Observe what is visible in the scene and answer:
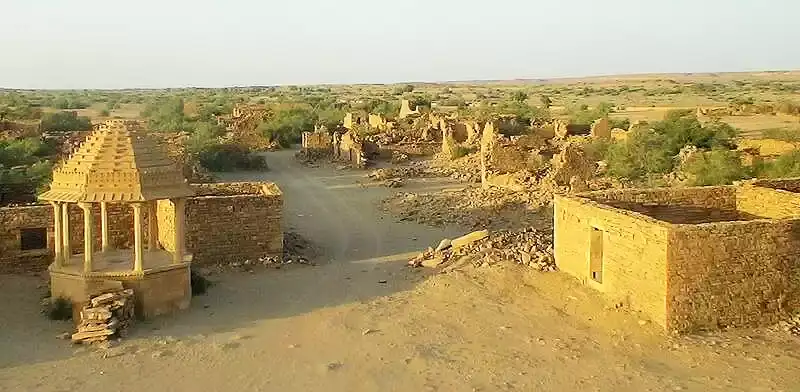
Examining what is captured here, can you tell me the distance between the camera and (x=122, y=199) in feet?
35.4

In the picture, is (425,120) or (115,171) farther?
(425,120)

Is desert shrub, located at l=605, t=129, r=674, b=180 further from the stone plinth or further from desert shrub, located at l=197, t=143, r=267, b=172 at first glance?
the stone plinth

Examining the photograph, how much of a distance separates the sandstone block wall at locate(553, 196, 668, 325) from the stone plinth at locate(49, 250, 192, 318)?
5.85 m

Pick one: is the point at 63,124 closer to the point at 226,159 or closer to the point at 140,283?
the point at 226,159

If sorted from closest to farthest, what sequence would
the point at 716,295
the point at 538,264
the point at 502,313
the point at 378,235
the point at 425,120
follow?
1. the point at 716,295
2. the point at 502,313
3. the point at 538,264
4. the point at 378,235
5. the point at 425,120

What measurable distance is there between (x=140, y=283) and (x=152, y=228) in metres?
2.48

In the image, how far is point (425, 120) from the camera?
39812 millimetres

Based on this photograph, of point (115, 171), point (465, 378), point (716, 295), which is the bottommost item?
point (465, 378)

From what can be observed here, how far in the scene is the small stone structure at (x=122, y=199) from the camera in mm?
10891

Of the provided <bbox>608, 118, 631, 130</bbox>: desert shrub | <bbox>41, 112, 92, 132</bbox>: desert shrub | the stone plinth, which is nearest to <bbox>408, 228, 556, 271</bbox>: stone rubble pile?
the stone plinth

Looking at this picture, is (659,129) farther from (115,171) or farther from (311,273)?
(115,171)

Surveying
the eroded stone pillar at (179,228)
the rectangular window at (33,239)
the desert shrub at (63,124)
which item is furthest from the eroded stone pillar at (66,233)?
the desert shrub at (63,124)

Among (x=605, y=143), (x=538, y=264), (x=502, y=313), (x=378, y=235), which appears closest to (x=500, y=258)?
(x=538, y=264)

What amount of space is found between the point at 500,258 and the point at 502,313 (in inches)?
91.0
